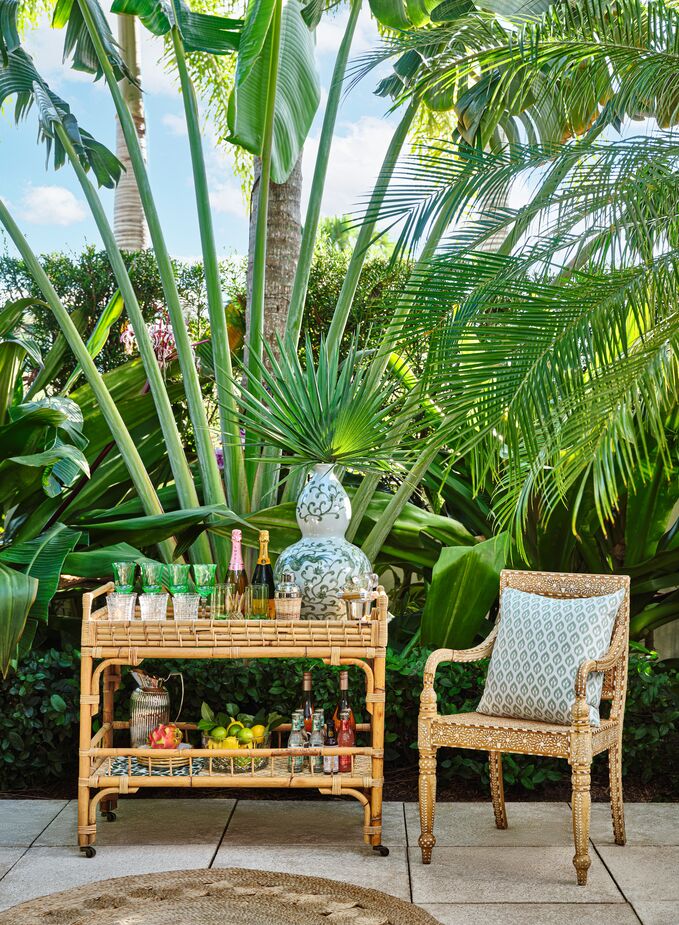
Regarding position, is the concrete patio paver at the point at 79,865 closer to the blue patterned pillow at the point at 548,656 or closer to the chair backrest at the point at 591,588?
the blue patterned pillow at the point at 548,656

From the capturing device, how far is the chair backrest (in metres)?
3.35

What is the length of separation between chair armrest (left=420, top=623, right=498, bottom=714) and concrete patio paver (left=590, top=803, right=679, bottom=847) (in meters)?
0.76

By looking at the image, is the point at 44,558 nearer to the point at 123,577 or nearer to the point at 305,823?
the point at 123,577

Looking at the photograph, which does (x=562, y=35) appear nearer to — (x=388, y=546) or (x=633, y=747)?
(x=388, y=546)

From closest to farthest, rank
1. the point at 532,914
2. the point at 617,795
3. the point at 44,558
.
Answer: the point at 532,914 < the point at 617,795 < the point at 44,558

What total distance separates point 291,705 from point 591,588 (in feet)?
4.44

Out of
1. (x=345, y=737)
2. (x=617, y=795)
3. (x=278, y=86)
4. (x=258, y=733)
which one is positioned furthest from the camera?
(x=278, y=86)

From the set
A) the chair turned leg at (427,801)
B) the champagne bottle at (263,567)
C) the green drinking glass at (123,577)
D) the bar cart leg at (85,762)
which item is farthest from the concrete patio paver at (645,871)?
the green drinking glass at (123,577)

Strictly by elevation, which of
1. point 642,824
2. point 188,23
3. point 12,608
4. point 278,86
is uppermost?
point 188,23

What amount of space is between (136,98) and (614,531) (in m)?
6.50

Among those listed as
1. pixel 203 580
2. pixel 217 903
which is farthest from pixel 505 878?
pixel 203 580

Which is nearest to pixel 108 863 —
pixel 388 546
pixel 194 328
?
pixel 388 546

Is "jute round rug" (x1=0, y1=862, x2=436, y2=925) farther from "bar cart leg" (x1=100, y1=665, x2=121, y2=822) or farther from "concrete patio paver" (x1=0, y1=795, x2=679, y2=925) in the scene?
"bar cart leg" (x1=100, y1=665, x2=121, y2=822)

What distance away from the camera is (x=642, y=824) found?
3537mm
